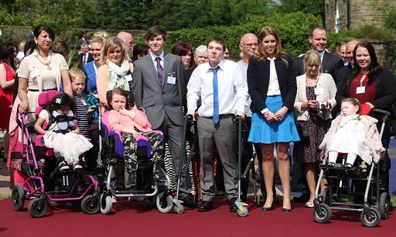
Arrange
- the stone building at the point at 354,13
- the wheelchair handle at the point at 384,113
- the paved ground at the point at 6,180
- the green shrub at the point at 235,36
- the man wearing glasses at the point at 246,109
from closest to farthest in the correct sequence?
the wheelchair handle at the point at 384,113 < the man wearing glasses at the point at 246,109 < the paved ground at the point at 6,180 < the green shrub at the point at 235,36 < the stone building at the point at 354,13

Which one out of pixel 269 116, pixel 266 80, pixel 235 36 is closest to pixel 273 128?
pixel 269 116

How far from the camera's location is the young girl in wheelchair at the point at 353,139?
1105cm

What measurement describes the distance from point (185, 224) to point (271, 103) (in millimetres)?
1850

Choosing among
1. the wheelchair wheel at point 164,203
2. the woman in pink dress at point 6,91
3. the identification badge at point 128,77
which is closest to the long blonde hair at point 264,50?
the identification badge at point 128,77

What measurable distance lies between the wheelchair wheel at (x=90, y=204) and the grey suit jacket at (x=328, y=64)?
302 centimetres

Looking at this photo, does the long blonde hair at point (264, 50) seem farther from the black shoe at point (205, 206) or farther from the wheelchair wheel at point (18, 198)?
the wheelchair wheel at point (18, 198)

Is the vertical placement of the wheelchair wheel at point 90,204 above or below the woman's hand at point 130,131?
below

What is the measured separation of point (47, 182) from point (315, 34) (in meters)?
3.82

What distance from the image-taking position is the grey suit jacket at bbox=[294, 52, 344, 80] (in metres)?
13.0

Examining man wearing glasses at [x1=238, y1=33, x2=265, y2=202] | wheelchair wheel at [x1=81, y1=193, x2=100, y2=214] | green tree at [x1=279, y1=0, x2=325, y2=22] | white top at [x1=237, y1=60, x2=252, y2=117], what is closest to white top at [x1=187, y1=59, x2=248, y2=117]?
white top at [x1=237, y1=60, x2=252, y2=117]

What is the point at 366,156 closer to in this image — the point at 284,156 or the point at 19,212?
the point at 284,156

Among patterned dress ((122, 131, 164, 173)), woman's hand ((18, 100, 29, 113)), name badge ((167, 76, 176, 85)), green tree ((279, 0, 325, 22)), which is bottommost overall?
patterned dress ((122, 131, 164, 173))

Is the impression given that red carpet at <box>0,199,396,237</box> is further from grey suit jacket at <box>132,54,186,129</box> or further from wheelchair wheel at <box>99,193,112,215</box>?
grey suit jacket at <box>132,54,186,129</box>

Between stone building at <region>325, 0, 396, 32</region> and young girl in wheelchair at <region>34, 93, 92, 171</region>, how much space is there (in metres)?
34.1
